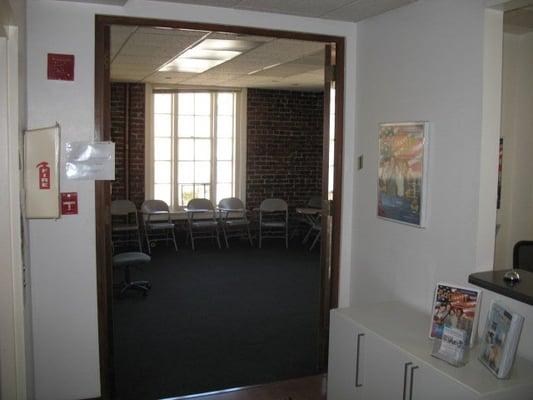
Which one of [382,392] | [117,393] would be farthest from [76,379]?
[382,392]

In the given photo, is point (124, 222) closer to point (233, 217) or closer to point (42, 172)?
point (233, 217)

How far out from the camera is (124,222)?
26.1ft

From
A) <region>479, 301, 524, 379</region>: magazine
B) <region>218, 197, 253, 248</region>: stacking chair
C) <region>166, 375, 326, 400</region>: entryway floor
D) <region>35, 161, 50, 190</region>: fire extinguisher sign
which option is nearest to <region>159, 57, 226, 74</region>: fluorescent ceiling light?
<region>218, 197, 253, 248</region>: stacking chair

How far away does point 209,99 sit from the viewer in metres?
8.54

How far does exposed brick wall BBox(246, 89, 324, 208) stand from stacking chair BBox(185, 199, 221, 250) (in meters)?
0.72

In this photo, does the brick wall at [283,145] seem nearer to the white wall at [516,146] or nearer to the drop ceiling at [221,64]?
the drop ceiling at [221,64]

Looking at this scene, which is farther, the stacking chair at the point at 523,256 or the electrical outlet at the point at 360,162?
the electrical outlet at the point at 360,162

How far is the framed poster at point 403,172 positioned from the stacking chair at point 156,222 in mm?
5166

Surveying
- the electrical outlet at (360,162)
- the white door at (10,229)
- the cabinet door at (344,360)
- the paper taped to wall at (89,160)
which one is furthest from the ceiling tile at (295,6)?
the cabinet door at (344,360)

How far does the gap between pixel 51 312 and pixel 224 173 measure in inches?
228

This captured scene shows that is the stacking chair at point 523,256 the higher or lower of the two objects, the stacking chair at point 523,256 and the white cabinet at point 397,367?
the higher

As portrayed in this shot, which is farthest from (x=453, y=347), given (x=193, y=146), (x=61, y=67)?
(x=193, y=146)

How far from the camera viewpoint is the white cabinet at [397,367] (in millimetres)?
2104

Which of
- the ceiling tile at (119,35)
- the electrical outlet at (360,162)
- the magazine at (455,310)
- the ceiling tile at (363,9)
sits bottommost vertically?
the magazine at (455,310)
